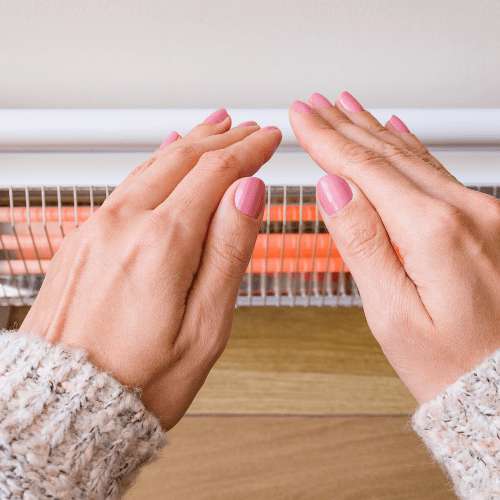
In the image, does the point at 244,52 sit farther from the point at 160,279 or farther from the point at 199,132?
the point at 160,279

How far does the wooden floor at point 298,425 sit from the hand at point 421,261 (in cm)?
28

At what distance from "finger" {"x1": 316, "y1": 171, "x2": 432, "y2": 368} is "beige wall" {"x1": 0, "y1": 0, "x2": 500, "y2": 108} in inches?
7.4

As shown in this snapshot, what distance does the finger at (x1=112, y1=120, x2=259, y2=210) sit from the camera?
40 centimetres

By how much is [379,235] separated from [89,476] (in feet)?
0.94

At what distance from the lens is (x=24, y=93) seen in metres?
0.49

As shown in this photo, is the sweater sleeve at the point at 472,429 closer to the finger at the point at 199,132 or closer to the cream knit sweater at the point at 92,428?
the cream knit sweater at the point at 92,428

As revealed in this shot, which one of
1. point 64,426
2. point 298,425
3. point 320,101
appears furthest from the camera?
point 298,425

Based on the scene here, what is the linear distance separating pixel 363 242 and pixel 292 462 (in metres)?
0.37

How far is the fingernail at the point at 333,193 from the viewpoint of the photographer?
372 millimetres

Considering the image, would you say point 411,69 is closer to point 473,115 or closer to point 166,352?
point 473,115

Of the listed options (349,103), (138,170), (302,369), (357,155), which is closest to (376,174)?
(357,155)

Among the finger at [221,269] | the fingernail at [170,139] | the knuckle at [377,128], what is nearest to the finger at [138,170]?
the fingernail at [170,139]

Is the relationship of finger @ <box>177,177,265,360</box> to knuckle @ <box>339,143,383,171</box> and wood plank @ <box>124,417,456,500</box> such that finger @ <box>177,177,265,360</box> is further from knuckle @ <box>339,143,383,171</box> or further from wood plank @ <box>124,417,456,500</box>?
wood plank @ <box>124,417,456,500</box>

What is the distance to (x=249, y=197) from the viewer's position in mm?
379
